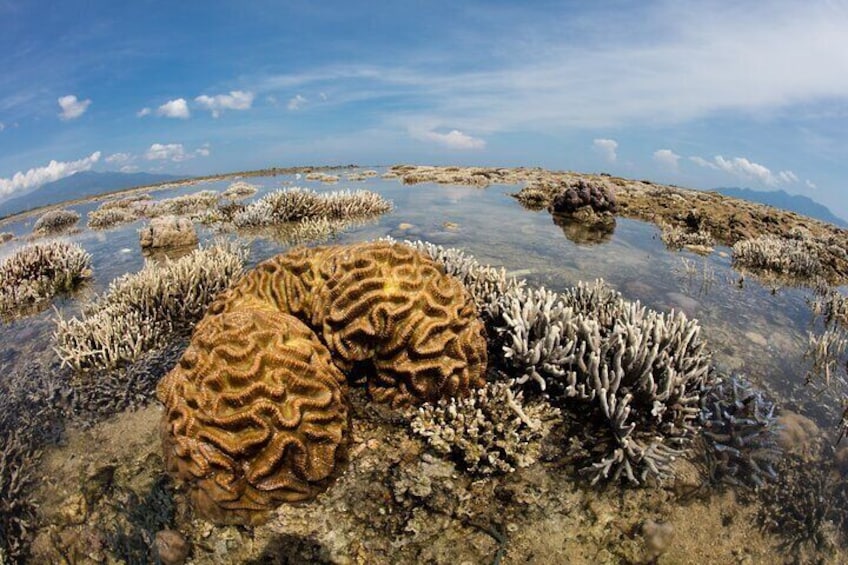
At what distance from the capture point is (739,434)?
394 centimetres

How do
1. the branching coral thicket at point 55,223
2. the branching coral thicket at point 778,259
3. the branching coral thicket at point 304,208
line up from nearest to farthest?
the branching coral thicket at point 778,259, the branching coral thicket at point 304,208, the branching coral thicket at point 55,223

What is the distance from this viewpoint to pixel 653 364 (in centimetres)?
431

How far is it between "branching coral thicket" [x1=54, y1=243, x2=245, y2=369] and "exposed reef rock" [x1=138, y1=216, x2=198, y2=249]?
4.43m

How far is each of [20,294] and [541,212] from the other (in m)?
14.9

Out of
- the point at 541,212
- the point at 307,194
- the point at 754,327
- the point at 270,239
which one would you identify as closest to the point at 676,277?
the point at 754,327

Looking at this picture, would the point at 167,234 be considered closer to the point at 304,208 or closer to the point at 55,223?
the point at 304,208

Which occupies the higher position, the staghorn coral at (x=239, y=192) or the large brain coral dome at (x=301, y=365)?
the staghorn coral at (x=239, y=192)

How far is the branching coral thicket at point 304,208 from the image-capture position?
45.3 ft

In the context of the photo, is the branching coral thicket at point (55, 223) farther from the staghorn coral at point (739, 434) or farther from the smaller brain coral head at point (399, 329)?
the staghorn coral at point (739, 434)

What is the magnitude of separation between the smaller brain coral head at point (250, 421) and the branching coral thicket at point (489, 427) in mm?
842

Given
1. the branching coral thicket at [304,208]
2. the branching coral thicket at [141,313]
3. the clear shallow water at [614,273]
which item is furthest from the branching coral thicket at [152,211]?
the branching coral thicket at [141,313]

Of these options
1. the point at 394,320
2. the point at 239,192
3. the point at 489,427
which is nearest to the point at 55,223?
the point at 239,192

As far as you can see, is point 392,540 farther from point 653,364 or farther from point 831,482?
point 831,482

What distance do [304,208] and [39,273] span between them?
7.49 m
